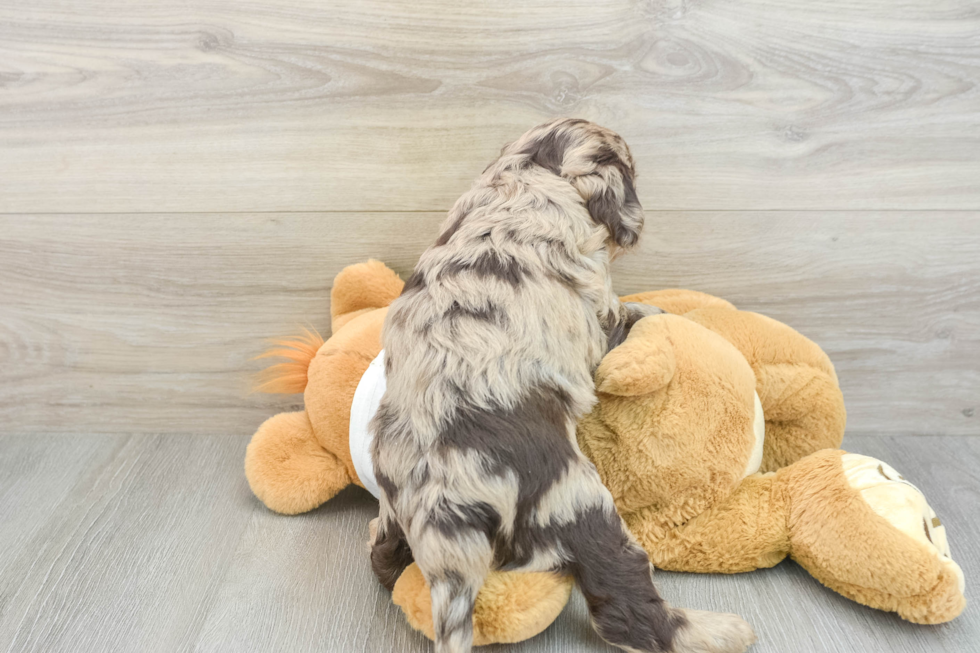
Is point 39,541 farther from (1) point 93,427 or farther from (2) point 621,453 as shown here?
(2) point 621,453

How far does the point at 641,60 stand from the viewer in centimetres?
129

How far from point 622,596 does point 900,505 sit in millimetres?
434

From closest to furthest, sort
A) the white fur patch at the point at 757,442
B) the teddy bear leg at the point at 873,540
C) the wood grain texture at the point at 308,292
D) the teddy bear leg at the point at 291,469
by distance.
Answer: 1. the teddy bear leg at the point at 873,540
2. the white fur patch at the point at 757,442
3. the teddy bear leg at the point at 291,469
4. the wood grain texture at the point at 308,292

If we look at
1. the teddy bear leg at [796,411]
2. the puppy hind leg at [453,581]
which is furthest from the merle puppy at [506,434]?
the teddy bear leg at [796,411]

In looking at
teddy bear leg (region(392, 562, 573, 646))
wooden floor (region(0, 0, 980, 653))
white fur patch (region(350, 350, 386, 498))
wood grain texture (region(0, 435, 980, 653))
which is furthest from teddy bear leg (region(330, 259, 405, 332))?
teddy bear leg (region(392, 562, 573, 646))

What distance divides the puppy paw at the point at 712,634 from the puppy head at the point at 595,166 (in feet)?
1.77

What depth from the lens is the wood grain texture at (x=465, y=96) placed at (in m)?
1.28

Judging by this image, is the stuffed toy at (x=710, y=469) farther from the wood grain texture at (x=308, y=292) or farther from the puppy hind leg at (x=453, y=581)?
the wood grain texture at (x=308, y=292)

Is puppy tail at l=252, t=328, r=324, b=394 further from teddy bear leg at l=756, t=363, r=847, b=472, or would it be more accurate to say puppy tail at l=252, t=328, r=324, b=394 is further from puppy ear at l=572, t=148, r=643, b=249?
teddy bear leg at l=756, t=363, r=847, b=472

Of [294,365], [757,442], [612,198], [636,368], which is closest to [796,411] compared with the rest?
[757,442]

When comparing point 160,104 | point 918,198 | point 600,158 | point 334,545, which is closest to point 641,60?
point 600,158

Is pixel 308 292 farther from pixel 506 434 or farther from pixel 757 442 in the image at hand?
pixel 757 442

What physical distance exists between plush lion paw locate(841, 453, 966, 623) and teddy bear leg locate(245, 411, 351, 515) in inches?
33.8

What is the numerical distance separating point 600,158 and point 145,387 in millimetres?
1104
